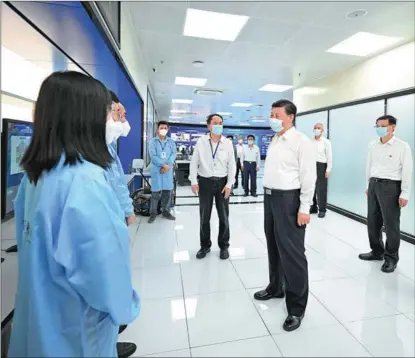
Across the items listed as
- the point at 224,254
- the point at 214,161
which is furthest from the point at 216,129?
the point at 224,254

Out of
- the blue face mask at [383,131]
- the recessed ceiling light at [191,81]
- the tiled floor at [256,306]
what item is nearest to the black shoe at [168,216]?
the tiled floor at [256,306]

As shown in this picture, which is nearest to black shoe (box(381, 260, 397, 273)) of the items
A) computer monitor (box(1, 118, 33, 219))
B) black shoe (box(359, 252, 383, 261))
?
black shoe (box(359, 252, 383, 261))

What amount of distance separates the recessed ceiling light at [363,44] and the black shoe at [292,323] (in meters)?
3.98

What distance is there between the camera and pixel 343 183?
546 cm

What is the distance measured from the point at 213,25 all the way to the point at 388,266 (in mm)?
3689

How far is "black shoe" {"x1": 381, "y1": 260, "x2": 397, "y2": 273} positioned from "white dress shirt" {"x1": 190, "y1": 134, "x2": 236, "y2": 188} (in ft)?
5.99

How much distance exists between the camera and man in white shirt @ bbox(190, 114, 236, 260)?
9.98 ft

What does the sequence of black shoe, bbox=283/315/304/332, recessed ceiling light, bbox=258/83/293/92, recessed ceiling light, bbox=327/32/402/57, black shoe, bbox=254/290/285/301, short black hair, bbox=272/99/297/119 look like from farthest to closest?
recessed ceiling light, bbox=258/83/293/92, recessed ceiling light, bbox=327/32/402/57, black shoe, bbox=254/290/285/301, short black hair, bbox=272/99/297/119, black shoe, bbox=283/315/304/332

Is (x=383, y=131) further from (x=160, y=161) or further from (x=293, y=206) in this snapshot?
(x=160, y=161)

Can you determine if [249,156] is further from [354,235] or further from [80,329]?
[80,329]

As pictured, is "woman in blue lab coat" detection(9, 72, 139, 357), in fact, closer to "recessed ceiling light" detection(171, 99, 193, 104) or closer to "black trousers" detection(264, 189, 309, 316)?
"black trousers" detection(264, 189, 309, 316)

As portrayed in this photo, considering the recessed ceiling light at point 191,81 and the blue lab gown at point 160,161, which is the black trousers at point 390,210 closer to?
the blue lab gown at point 160,161

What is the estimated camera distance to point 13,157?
1485 millimetres

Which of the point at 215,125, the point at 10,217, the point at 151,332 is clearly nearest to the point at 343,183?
the point at 215,125
